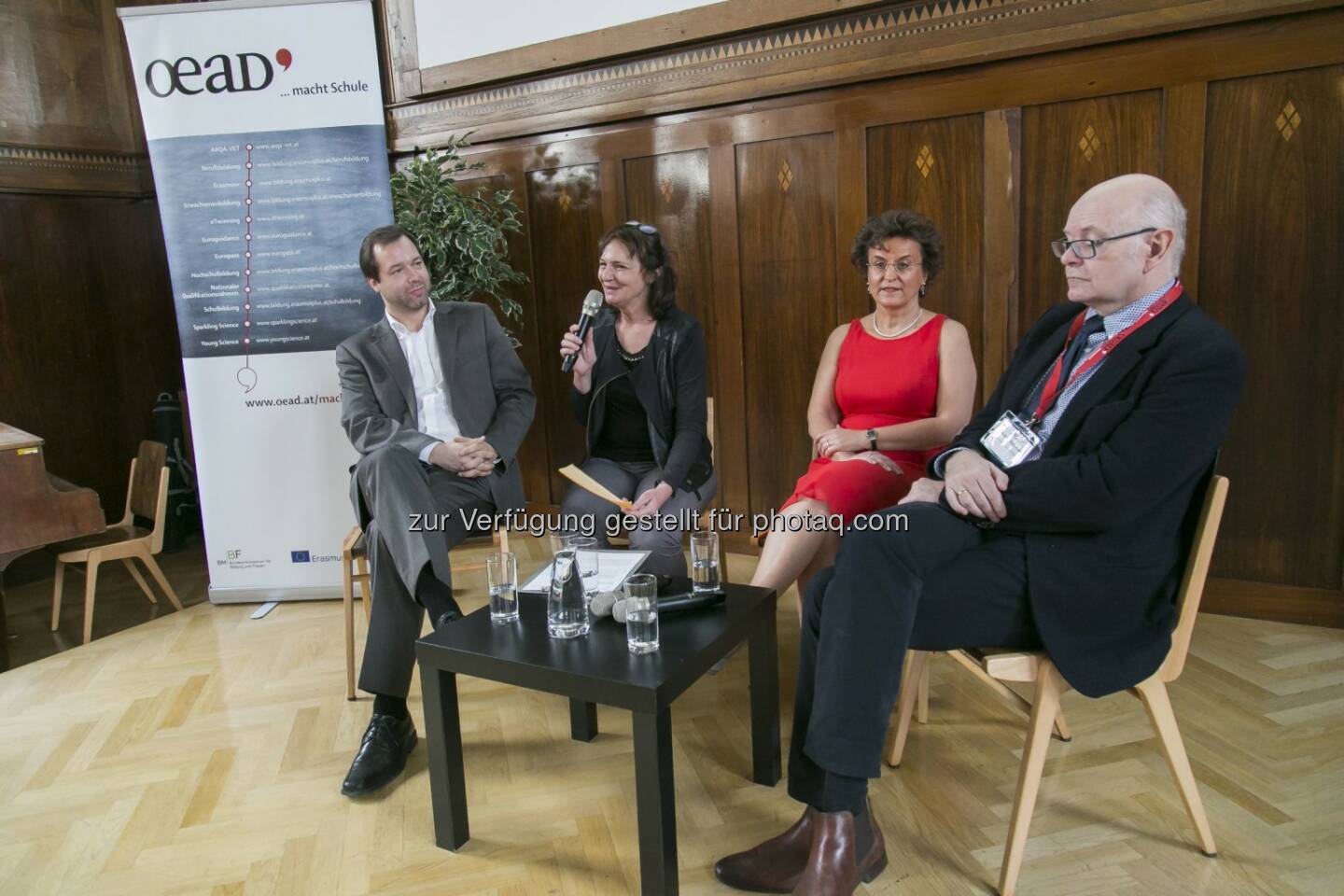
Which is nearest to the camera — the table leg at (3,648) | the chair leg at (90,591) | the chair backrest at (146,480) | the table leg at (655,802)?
the table leg at (655,802)

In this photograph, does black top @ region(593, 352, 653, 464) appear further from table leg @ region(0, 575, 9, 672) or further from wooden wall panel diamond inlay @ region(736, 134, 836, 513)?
table leg @ region(0, 575, 9, 672)

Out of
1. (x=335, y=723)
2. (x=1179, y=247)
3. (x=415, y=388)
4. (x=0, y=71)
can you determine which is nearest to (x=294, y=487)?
(x=415, y=388)

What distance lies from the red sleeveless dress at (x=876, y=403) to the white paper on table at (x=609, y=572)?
1.88 ft

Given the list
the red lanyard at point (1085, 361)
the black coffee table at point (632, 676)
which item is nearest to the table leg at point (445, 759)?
the black coffee table at point (632, 676)

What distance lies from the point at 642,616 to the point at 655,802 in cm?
34

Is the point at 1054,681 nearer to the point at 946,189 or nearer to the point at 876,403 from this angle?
the point at 876,403

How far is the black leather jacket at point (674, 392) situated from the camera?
9.44 feet

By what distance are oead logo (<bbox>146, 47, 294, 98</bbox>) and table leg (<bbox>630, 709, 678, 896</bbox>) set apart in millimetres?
3109

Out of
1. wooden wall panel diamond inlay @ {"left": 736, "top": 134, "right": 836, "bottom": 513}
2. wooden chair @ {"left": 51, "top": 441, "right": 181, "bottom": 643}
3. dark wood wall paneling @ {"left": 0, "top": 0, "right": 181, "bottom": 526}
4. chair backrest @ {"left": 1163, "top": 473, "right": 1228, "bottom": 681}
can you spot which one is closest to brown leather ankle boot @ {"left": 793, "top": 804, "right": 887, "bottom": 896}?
chair backrest @ {"left": 1163, "top": 473, "right": 1228, "bottom": 681}

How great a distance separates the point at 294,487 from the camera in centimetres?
→ 373

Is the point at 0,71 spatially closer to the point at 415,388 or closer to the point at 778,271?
the point at 415,388

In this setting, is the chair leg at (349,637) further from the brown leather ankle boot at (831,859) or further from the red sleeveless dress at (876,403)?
the brown leather ankle boot at (831,859)

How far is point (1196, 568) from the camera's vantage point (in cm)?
175

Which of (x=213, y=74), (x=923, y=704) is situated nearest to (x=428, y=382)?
(x=213, y=74)
